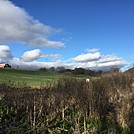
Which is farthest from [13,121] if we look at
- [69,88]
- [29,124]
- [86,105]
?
[69,88]

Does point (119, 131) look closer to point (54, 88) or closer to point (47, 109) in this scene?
point (47, 109)

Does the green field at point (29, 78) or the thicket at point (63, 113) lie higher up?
the green field at point (29, 78)

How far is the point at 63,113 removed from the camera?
1498cm

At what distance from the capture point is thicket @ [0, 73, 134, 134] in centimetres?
1290

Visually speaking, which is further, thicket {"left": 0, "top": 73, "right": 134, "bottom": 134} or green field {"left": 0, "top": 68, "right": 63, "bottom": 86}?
green field {"left": 0, "top": 68, "right": 63, "bottom": 86}

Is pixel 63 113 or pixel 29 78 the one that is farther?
pixel 29 78

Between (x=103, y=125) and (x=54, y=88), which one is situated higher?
(x=54, y=88)

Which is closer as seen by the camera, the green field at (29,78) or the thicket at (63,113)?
the thicket at (63,113)

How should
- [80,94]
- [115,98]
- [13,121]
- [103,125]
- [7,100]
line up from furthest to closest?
[115,98]
[80,94]
[103,125]
[7,100]
[13,121]

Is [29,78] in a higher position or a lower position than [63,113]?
higher

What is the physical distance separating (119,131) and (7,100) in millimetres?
5828

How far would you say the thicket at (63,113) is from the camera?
12.9 m

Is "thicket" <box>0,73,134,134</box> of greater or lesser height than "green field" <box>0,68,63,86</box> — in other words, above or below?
below

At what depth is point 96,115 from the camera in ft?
55.7
